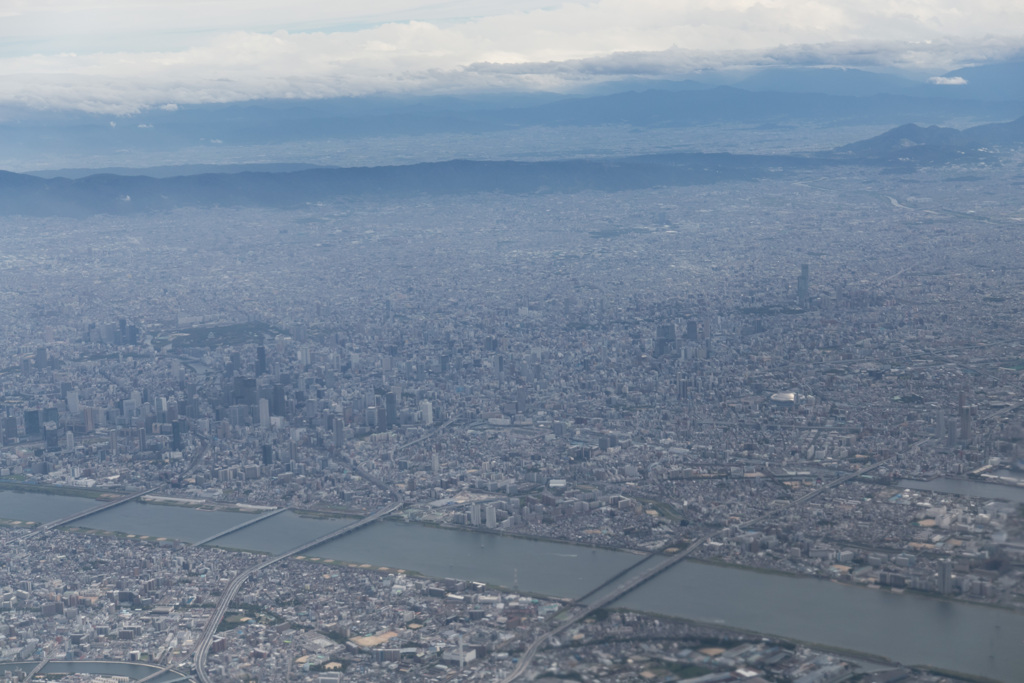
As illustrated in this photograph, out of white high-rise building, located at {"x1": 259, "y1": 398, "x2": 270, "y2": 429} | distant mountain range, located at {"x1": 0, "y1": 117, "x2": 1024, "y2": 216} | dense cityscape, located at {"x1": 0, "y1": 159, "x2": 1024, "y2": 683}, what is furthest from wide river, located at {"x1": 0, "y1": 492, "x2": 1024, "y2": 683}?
distant mountain range, located at {"x1": 0, "y1": 117, "x2": 1024, "y2": 216}

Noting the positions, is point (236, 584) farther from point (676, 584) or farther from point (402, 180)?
point (402, 180)

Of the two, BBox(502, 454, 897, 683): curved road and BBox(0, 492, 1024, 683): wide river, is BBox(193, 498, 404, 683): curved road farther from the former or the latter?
BBox(502, 454, 897, 683): curved road

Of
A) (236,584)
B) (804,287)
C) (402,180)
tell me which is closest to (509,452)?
(236,584)

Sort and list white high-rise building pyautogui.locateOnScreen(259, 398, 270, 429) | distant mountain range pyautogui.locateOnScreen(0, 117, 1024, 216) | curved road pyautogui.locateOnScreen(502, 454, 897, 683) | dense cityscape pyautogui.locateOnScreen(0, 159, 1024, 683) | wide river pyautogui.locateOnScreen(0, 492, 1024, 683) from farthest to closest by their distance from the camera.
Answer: distant mountain range pyautogui.locateOnScreen(0, 117, 1024, 216)
white high-rise building pyautogui.locateOnScreen(259, 398, 270, 429)
dense cityscape pyautogui.locateOnScreen(0, 159, 1024, 683)
curved road pyautogui.locateOnScreen(502, 454, 897, 683)
wide river pyautogui.locateOnScreen(0, 492, 1024, 683)

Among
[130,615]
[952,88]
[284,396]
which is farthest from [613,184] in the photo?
[952,88]

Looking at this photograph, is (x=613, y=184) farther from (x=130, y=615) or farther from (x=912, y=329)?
(x=130, y=615)

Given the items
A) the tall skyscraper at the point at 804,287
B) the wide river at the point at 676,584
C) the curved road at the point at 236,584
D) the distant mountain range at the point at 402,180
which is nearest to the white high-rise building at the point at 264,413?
the wide river at the point at 676,584
